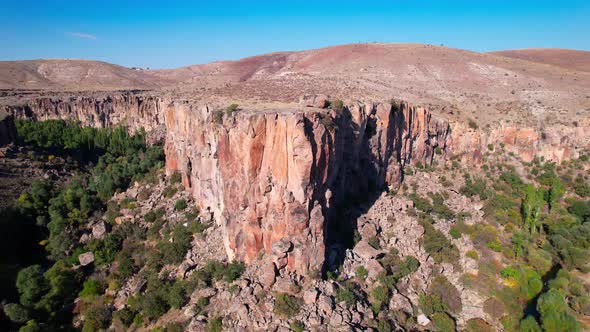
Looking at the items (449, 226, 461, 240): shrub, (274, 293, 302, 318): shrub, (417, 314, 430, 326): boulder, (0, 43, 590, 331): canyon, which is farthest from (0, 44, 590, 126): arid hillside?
(417, 314, 430, 326): boulder

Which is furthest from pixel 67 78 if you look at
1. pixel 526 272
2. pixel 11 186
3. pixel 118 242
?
pixel 526 272

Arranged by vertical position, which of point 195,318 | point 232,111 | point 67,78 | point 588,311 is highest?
point 67,78

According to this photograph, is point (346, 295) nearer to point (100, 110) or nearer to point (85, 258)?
point (85, 258)

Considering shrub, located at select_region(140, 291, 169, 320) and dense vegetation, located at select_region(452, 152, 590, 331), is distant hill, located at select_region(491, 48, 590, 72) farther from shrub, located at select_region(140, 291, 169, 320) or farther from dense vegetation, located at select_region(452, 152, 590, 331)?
shrub, located at select_region(140, 291, 169, 320)

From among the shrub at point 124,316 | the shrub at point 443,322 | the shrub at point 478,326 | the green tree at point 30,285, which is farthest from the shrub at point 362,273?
the green tree at point 30,285

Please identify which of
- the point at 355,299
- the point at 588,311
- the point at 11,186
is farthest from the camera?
the point at 11,186

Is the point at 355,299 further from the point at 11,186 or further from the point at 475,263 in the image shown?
the point at 11,186
